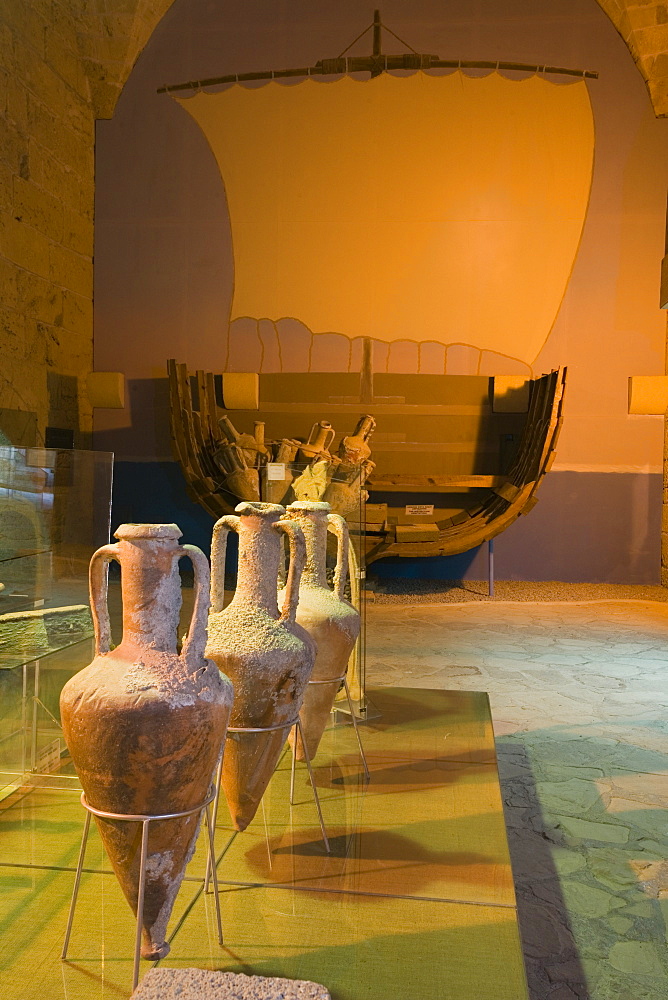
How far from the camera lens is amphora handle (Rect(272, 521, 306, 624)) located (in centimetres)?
211

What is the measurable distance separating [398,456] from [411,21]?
162 inches

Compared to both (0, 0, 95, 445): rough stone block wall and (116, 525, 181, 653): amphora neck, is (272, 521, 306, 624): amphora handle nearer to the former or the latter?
(116, 525, 181, 653): amphora neck

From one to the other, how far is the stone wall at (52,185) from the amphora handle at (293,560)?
583 cm

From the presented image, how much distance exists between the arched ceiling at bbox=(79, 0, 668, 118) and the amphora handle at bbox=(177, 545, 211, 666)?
26.1 ft

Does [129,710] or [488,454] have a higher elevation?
[488,454]

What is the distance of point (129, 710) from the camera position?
1557mm

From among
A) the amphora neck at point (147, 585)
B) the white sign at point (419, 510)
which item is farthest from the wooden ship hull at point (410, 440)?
the amphora neck at point (147, 585)

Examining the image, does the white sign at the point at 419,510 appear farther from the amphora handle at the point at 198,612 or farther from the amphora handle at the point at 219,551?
the amphora handle at the point at 198,612

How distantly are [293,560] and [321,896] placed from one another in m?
0.78

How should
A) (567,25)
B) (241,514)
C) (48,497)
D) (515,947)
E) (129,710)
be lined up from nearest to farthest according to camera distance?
(129,710) < (515,947) < (241,514) < (48,497) < (567,25)

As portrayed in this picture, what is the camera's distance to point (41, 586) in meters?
2.89

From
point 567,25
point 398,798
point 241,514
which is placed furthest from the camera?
point 567,25

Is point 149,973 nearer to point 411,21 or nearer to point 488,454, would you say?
point 488,454

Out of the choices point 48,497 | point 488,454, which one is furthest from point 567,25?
point 48,497
